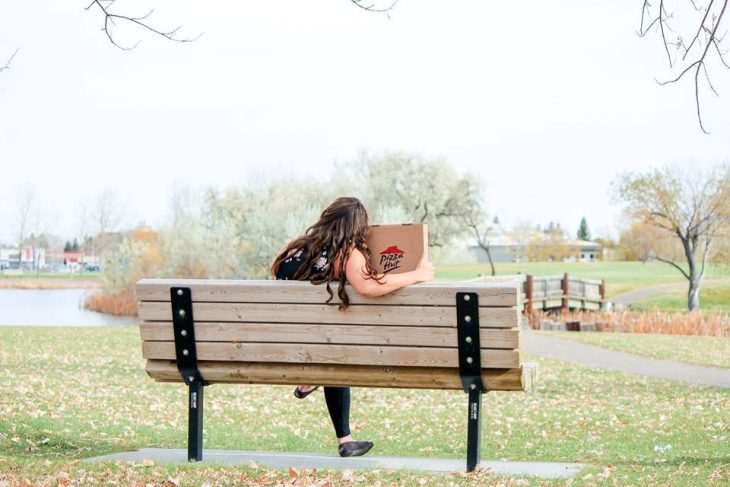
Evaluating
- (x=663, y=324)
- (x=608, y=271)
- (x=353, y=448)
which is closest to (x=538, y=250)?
(x=608, y=271)

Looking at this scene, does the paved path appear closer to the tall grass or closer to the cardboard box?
the tall grass

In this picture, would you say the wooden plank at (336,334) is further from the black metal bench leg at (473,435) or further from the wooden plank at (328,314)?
the black metal bench leg at (473,435)

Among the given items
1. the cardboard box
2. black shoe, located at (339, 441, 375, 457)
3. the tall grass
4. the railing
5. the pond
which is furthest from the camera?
the railing

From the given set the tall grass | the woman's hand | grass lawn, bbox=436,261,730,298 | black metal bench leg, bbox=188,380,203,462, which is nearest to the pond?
the tall grass

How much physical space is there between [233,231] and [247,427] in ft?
121

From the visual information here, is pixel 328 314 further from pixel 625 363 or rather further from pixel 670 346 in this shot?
pixel 670 346

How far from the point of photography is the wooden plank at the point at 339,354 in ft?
19.2

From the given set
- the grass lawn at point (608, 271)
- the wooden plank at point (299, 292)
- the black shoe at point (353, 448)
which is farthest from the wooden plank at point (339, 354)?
the grass lawn at point (608, 271)

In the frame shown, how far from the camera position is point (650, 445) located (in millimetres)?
9414

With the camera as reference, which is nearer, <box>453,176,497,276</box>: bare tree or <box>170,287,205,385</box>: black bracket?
<box>170,287,205,385</box>: black bracket

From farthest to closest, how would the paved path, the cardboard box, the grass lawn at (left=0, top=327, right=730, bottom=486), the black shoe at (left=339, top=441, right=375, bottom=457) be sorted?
the paved path, the black shoe at (left=339, top=441, right=375, bottom=457), the grass lawn at (left=0, top=327, right=730, bottom=486), the cardboard box

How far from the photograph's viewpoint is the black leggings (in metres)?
6.61

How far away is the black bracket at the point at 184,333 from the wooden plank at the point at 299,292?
0.05m

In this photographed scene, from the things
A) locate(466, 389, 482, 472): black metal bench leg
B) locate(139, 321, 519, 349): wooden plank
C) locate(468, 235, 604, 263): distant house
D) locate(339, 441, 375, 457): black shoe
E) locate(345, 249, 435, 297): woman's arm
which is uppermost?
locate(468, 235, 604, 263): distant house
